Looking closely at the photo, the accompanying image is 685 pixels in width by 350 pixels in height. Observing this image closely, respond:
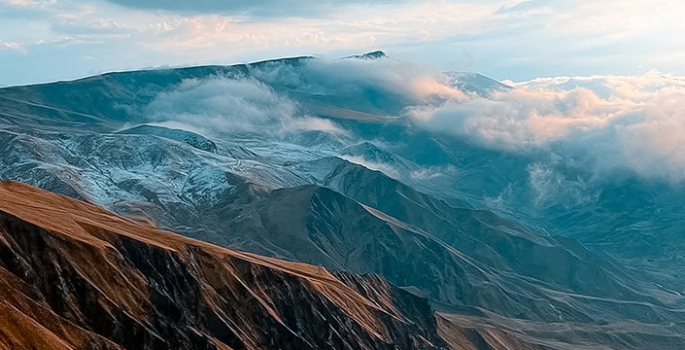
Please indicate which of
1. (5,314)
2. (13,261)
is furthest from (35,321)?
(13,261)

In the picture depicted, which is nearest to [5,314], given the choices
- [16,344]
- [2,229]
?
[16,344]

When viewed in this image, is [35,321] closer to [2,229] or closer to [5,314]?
[5,314]

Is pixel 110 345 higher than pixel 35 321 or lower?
lower

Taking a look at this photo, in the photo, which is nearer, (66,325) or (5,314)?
(5,314)

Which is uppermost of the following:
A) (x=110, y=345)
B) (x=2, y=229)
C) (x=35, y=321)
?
(x=2, y=229)

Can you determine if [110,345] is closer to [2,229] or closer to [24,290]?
[24,290]

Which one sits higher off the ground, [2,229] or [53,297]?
[2,229]

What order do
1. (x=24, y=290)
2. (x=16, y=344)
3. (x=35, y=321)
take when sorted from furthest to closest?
(x=24, y=290), (x=35, y=321), (x=16, y=344)

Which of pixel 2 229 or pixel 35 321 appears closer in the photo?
pixel 35 321

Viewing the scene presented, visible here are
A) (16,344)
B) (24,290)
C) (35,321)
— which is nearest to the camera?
(16,344)
